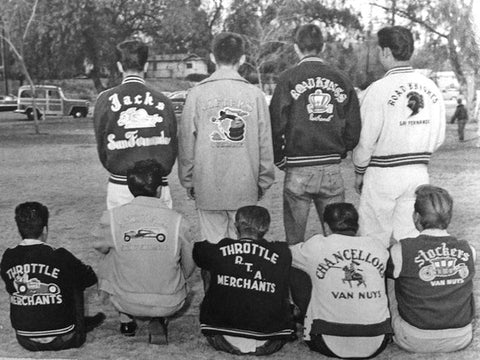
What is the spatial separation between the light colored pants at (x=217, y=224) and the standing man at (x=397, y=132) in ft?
3.32

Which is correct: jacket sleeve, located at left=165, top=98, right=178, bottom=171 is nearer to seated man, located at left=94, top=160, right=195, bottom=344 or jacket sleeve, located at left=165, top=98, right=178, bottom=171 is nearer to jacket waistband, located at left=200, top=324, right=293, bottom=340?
seated man, located at left=94, top=160, right=195, bottom=344

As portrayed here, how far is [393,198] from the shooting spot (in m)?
4.99

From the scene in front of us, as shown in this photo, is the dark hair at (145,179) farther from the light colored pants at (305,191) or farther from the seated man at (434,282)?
the seated man at (434,282)

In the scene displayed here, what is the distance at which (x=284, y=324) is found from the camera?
171 inches

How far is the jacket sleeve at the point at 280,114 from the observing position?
5043 mm

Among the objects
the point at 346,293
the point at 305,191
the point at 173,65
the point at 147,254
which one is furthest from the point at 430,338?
the point at 173,65

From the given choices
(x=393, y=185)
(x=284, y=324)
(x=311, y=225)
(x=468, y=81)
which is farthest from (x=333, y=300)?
(x=468, y=81)

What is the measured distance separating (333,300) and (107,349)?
1.44 m

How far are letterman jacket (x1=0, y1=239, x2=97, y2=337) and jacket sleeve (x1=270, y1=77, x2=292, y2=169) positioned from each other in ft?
5.67

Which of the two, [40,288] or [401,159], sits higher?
[401,159]

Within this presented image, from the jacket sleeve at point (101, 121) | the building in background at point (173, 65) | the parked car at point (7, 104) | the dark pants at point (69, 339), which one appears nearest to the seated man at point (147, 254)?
the dark pants at point (69, 339)

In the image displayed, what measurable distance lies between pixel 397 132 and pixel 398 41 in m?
0.63

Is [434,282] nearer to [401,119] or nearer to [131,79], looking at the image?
[401,119]

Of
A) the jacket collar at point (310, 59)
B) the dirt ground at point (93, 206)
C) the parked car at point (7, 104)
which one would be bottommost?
the parked car at point (7, 104)
